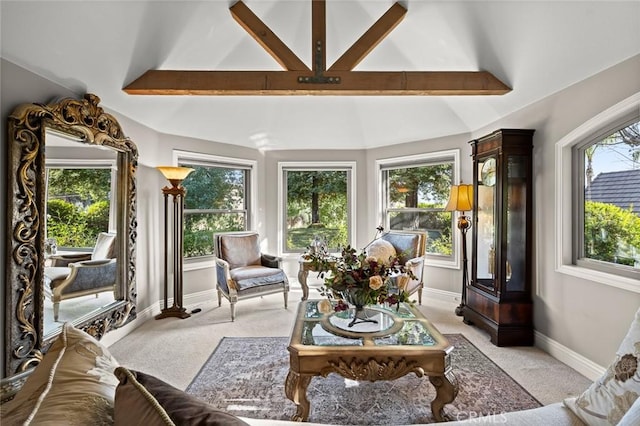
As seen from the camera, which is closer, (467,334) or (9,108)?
(9,108)

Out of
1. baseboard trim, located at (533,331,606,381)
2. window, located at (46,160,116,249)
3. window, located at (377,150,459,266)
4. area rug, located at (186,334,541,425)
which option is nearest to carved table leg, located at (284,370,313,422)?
area rug, located at (186,334,541,425)

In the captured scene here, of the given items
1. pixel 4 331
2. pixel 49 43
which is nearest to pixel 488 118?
pixel 49 43

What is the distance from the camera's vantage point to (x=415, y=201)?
473 centimetres

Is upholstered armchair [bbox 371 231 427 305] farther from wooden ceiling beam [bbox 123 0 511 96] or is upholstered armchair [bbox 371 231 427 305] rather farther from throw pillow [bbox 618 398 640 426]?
throw pillow [bbox 618 398 640 426]

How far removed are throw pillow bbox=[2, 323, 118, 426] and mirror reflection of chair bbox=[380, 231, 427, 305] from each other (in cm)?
336

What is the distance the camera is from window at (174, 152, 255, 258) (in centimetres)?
431

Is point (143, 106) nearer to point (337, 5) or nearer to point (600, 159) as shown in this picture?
point (337, 5)

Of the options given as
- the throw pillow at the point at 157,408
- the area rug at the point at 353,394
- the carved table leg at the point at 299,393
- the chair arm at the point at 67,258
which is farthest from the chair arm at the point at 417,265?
the throw pillow at the point at 157,408

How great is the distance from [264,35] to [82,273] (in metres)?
2.62

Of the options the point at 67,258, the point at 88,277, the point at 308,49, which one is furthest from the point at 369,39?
the point at 88,277

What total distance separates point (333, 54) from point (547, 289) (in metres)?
3.34

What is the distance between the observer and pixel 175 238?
3.78 metres

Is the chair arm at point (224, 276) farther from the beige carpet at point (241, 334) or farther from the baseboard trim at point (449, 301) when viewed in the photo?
the baseboard trim at point (449, 301)

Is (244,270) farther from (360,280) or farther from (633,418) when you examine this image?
(633,418)
